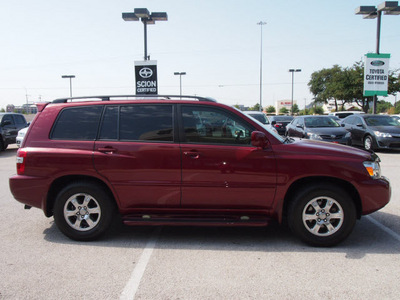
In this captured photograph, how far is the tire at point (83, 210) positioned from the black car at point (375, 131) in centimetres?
1194

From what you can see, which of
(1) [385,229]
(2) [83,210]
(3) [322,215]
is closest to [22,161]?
(2) [83,210]

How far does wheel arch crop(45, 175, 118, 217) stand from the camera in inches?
170

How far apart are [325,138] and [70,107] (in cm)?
1041

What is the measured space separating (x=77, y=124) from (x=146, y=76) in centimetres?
1221

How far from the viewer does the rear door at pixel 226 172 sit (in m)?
4.07

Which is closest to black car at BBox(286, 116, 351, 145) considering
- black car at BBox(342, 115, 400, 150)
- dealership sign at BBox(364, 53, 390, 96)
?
black car at BBox(342, 115, 400, 150)

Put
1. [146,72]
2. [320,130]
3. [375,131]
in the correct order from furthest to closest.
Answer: [146,72], [375,131], [320,130]

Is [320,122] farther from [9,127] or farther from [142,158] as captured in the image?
[9,127]

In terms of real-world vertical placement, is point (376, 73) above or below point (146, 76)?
above

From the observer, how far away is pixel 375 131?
13.4 m

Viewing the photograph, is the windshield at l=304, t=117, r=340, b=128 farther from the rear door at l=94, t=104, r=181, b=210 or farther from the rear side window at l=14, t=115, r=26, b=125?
the rear side window at l=14, t=115, r=26, b=125

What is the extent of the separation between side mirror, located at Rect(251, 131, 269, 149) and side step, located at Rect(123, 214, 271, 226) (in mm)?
885

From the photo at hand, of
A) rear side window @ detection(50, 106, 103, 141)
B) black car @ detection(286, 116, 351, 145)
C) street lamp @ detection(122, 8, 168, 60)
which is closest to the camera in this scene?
rear side window @ detection(50, 106, 103, 141)

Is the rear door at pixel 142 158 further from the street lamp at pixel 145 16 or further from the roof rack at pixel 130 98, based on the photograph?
the street lamp at pixel 145 16
